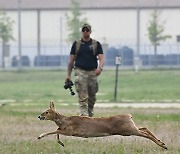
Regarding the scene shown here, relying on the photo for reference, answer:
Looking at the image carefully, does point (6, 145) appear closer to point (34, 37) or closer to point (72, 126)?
point (72, 126)

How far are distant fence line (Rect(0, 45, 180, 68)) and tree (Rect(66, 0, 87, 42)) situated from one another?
2758 mm

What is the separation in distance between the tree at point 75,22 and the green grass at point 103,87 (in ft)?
28.8

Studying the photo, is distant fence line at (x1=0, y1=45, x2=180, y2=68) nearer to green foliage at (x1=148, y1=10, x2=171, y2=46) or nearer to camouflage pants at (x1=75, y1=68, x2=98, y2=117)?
green foliage at (x1=148, y1=10, x2=171, y2=46)

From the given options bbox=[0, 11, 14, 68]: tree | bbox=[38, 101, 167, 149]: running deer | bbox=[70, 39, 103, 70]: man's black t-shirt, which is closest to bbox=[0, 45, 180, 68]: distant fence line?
bbox=[0, 11, 14, 68]: tree

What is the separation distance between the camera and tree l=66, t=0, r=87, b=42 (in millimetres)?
70062

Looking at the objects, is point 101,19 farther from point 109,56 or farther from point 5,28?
point 5,28

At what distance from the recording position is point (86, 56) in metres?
16.8

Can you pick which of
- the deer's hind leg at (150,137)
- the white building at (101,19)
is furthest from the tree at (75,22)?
the deer's hind leg at (150,137)

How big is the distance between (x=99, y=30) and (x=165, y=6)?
6884 millimetres

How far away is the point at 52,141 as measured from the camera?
14.7 meters

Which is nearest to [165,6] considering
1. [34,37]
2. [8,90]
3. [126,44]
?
[126,44]

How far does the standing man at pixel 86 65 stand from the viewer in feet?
55.1

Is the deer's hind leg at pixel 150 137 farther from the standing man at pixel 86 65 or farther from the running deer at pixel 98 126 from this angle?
the standing man at pixel 86 65

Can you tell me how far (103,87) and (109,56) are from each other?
83.2 ft
